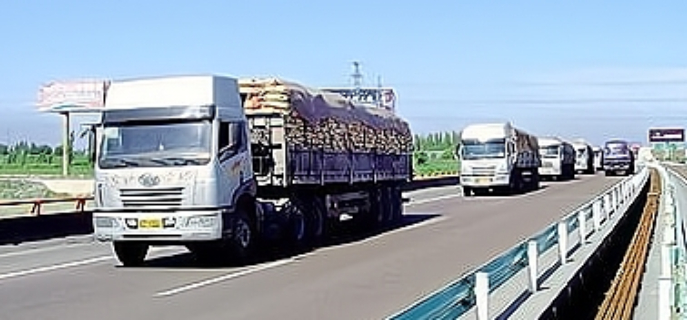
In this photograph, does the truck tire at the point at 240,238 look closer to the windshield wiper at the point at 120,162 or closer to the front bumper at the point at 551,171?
the windshield wiper at the point at 120,162

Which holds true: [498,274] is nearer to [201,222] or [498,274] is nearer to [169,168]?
[201,222]

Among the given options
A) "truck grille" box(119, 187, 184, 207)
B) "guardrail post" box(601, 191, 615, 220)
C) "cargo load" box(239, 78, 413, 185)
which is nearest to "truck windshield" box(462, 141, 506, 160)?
"cargo load" box(239, 78, 413, 185)

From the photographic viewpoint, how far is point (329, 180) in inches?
990

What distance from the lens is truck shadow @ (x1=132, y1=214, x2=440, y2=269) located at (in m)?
19.8

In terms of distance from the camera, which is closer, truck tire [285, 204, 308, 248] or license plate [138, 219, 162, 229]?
license plate [138, 219, 162, 229]

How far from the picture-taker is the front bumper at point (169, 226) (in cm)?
1866

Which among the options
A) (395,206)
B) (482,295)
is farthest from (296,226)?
(482,295)

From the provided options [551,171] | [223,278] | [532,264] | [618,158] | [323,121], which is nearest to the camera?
[532,264]

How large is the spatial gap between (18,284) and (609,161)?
82.3 m

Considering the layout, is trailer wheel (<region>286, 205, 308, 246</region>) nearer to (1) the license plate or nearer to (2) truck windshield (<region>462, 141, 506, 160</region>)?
(1) the license plate

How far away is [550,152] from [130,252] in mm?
62515

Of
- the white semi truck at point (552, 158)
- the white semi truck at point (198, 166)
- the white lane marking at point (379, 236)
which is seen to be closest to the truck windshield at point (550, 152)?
the white semi truck at point (552, 158)

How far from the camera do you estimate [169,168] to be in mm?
18812

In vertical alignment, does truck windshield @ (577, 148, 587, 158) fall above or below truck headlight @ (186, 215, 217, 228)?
above
